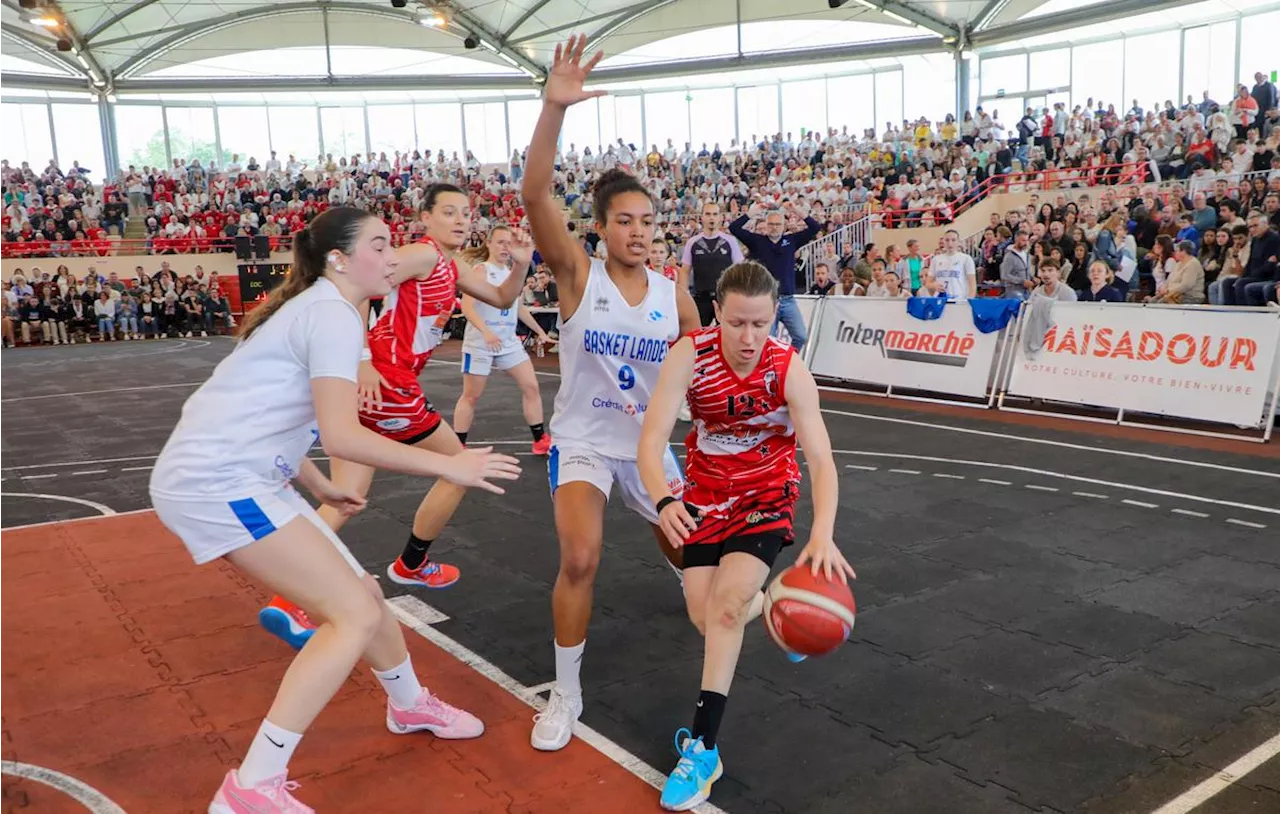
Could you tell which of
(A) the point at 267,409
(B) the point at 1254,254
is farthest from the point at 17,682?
(B) the point at 1254,254

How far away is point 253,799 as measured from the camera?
10.6 ft

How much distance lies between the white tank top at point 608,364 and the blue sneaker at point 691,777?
52.4 inches

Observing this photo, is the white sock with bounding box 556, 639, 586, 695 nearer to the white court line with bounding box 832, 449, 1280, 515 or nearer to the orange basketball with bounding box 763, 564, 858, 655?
the orange basketball with bounding box 763, 564, 858, 655

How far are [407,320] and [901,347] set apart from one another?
858cm

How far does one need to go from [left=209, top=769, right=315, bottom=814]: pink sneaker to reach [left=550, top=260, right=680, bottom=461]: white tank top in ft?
5.83

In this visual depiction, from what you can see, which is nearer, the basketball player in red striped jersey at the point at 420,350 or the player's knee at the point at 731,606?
the player's knee at the point at 731,606

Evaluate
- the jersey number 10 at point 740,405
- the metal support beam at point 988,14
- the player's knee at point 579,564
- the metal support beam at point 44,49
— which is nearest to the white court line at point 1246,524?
the jersey number 10 at point 740,405

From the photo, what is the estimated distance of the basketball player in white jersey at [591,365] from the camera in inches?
157

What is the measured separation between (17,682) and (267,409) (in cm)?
263

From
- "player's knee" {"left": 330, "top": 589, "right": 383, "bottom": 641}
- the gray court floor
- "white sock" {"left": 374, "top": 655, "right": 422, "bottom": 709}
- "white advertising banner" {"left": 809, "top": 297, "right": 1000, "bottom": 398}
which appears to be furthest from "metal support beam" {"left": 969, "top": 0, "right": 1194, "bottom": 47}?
"player's knee" {"left": 330, "top": 589, "right": 383, "bottom": 641}

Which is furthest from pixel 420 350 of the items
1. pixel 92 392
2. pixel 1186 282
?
pixel 92 392

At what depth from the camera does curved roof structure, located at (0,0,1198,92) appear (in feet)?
109

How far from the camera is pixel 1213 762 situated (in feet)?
11.9

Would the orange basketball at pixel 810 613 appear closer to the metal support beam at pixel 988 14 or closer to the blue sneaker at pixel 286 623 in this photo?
the blue sneaker at pixel 286 623
